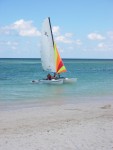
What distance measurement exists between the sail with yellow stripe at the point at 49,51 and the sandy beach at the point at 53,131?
1853 centimetres

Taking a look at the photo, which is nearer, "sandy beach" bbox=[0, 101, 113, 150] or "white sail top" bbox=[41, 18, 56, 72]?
"sandy beach" bbox=[0, 101, 113, 150]

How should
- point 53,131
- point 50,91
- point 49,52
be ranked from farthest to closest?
point 49,52 < point 50,91 < point 53,131

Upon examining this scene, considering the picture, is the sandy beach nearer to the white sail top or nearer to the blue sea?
the blue sea

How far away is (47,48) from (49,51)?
0.38 metres

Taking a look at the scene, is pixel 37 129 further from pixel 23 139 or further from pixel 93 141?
pixel 93 141

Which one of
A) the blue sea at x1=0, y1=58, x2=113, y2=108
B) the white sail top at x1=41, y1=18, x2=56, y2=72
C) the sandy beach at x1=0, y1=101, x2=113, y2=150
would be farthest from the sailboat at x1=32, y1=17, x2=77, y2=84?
the sandy beach at x1=0, y1=101, x2=113, y2=150

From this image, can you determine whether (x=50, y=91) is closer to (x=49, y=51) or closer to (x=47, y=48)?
(x=49, y=51)

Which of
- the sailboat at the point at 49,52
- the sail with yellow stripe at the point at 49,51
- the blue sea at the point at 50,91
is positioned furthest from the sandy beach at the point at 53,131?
the sail with yellow stripe at the point at 49,51

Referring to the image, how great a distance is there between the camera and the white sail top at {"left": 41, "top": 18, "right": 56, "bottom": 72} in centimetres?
3228

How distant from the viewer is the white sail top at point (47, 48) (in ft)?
106

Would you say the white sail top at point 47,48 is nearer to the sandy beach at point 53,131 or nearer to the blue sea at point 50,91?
the blue sea at point 50,91

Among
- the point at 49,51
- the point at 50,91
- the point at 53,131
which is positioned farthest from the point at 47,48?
the point at 53,131

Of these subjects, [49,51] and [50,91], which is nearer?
[50,91]

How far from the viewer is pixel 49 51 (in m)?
33.1
